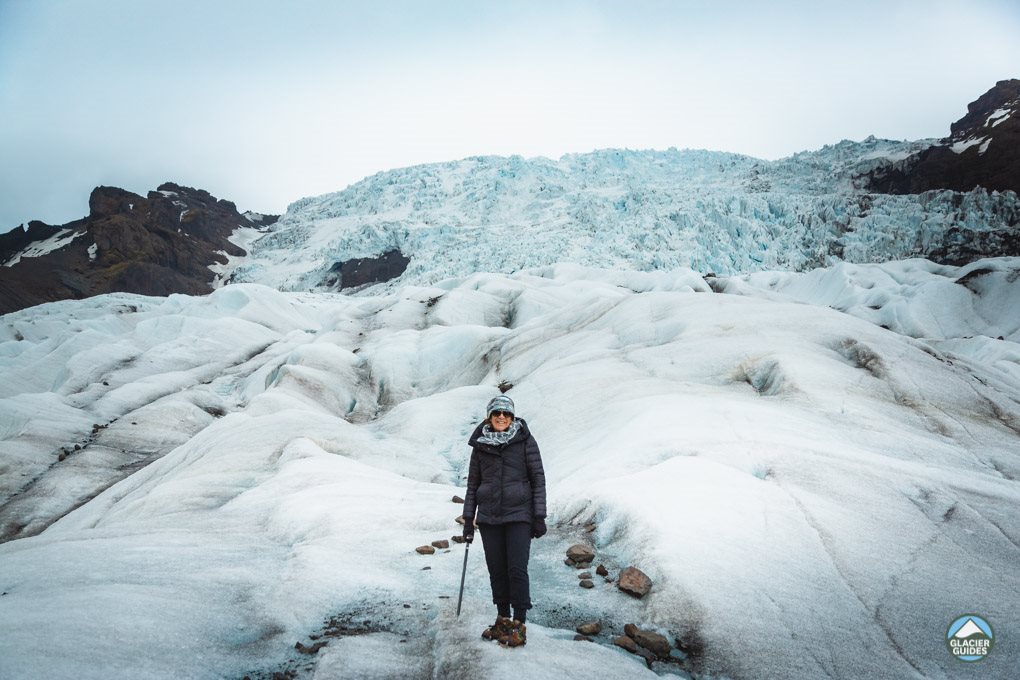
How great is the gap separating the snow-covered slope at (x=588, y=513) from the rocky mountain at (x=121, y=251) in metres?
102

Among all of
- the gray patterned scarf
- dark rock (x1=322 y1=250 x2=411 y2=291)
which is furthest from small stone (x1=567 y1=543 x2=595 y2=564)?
dark rock (x1=322 y1=250 x2=411 y2=291)

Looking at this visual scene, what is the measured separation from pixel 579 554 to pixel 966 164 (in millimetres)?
103879

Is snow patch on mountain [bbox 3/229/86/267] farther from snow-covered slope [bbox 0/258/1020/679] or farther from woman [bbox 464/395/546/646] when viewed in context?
woman [bbox 464/395/546/646]

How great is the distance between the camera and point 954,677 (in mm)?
5527

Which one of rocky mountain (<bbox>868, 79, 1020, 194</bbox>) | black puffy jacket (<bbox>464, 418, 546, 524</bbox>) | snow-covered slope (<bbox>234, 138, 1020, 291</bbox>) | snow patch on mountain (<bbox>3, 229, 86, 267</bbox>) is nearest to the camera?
black puffy jacket (<bbox>464, 418, 546, 524</bbox>)

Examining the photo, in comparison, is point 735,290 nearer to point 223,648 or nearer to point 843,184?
point 223,648

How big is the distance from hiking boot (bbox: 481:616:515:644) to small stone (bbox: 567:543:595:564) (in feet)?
9.66

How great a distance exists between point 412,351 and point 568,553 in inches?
1163

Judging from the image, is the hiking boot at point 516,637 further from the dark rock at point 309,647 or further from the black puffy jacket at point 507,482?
the dark rock at point 309,647

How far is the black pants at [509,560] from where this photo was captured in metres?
5.83

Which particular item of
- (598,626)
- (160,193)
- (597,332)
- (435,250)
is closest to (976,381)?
(597,332)

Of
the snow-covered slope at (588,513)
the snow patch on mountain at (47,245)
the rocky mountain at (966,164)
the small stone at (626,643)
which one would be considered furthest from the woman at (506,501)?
the snow patch on mountain at (47,245)

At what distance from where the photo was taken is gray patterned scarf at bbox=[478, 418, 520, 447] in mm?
6062

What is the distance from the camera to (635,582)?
720 cm
